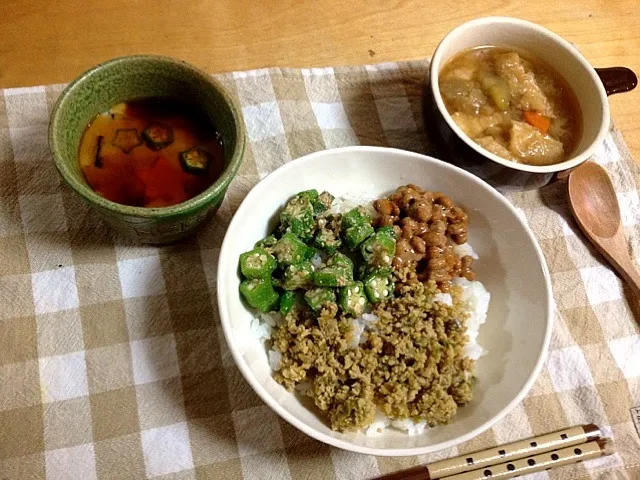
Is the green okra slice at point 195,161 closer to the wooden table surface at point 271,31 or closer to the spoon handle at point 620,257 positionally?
the wooden table surface at point 271,31

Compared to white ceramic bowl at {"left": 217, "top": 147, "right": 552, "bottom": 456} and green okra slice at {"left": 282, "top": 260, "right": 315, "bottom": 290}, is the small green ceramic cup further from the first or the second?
green okra slice at {"left": 282, "top": 260, "right": 315, "bottom": 290}

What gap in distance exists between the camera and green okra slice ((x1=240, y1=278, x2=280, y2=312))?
1.30 m

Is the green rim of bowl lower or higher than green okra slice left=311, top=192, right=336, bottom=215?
higher

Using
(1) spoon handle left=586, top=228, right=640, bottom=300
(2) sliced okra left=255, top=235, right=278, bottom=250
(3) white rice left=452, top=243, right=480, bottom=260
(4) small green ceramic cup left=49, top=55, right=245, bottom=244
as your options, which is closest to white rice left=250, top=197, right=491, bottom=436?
(3) white rice left=452, top=243, right=480, bottom=260

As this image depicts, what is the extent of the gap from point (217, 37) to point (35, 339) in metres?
0.97

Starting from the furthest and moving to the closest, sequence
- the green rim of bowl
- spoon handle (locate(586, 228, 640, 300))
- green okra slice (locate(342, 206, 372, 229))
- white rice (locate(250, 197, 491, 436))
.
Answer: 1. spoon handle (locate(586, 228, 640, 300))
2. green okra slice (locate(342, 206, 372, 229))
3. white rice (locate(250, 197, 491, 436))
4. the green rim of bowl

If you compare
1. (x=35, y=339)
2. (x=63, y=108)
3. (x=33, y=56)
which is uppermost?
(x=63, y=108)

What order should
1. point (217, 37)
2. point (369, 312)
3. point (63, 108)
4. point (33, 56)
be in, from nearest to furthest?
point (63, 108) → point (369, 312) → point (33, 56) → point (217, 37)

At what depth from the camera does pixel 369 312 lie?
136 cm

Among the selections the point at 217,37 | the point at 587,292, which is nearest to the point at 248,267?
the point at 217,37

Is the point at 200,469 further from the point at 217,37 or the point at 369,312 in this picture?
the point at 217,37

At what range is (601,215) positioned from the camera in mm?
1651

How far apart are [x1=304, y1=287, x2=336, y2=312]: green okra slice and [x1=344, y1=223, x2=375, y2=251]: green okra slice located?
131 millimetres

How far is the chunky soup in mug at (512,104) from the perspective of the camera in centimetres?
151
